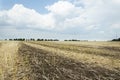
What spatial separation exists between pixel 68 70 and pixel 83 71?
3.36 feet

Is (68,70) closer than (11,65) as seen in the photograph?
Yes

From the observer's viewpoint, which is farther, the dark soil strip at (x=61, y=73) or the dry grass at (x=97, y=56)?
the dry grass at (x=97, y=56)

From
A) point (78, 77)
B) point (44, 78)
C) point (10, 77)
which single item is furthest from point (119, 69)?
point (10, 77)

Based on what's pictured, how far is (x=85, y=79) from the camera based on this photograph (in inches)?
641

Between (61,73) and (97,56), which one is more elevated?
(97,56)

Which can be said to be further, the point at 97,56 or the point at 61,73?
the point at 97,56

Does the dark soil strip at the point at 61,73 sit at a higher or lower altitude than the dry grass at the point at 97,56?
lower

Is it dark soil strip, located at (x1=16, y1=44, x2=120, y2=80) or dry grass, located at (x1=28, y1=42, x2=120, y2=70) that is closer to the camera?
dark soil strip, located at (x1=16, y1=44, x2=120, y2=80)

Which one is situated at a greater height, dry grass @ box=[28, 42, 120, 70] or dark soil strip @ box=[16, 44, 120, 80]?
dry grass @ box=[28, 42, 120, 70]

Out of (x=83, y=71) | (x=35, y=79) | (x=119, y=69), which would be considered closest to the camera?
(x=35, y=79)

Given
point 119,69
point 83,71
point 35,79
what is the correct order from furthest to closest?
1. point 119,69
2. point 83,71
3. point 35,79

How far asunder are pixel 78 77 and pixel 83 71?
1952mm

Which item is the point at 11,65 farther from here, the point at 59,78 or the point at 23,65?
the point at 59,78

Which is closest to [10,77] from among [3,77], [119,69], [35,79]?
[3,77]
